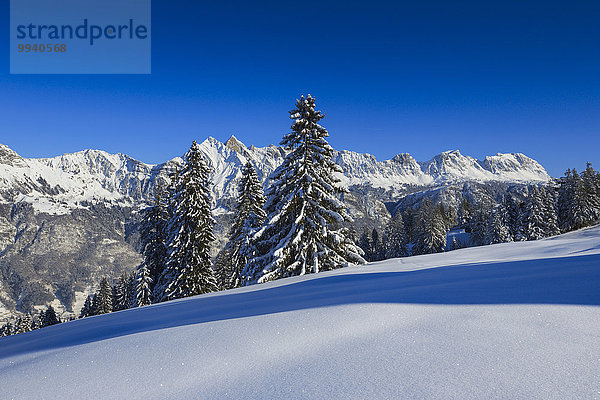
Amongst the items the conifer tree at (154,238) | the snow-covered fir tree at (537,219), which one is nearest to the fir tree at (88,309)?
the conifer tree at (154,238)

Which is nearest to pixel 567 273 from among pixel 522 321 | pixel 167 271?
pixel 522 321

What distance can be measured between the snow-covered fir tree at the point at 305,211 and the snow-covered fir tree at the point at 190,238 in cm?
617

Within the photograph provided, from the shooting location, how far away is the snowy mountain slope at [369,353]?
205 centimetres

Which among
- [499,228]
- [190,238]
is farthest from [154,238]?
[499,228]

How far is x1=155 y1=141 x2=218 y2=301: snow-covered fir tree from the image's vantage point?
2025 centimetres

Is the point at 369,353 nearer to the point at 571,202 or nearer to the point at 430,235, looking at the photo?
the point at 430,235

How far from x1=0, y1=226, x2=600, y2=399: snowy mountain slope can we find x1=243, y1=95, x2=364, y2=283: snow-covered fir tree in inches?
422

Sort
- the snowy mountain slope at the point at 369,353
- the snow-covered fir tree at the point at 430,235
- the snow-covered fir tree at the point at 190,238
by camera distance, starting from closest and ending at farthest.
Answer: the snowy mountain slope at the point at 369,353 < the snow-covered fir tree at the point at 190,238 < the snow-covered fir tree at the point at 430,235

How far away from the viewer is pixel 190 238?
67.4ft

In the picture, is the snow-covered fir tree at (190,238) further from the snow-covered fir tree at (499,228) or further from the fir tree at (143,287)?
the snow-covered fir tree at (499,228)

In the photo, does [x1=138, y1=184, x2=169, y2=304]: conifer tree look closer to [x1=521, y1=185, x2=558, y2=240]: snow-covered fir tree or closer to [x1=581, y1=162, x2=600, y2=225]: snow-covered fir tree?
[x1=521, y1=185, x2=558, y2=240]: snow-covered fir tree

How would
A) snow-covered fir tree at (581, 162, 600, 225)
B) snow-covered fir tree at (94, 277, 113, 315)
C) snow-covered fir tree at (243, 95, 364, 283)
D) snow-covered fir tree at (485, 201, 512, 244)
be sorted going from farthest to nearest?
snow-covered fir tree at (94, 277, 113, 315) < snow-covered fir tree at (485, 201, 512, 244) < snow-covered fir tree at (581, 162, 600, 225) < snow-covered fir tree at (243, 95, 364, 283)

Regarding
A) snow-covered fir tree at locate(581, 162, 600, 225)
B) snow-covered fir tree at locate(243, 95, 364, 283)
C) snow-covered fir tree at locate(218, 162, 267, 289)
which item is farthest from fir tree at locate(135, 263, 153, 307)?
snow-covered fir tree at locate(581, 162, 600, 225)

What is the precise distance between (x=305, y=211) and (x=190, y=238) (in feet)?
30.9
